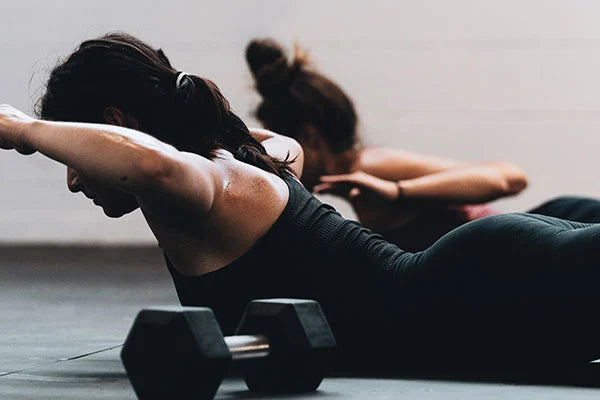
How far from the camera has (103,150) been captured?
181 cm

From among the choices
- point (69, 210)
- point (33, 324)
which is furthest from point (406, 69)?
point (33, 324)

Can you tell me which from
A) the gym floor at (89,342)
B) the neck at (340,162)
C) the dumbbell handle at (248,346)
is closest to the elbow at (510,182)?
the neck at (340,162)

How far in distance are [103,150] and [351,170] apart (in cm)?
232

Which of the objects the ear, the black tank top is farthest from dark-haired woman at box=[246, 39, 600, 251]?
the ear

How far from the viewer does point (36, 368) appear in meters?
2.41

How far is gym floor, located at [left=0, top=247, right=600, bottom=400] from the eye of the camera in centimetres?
204

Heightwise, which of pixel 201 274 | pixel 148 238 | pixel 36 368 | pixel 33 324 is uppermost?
pixel 201 274

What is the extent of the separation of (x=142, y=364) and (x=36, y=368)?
711 millimetres

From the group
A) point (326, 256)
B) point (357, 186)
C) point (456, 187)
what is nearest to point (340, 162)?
point (357, 186)

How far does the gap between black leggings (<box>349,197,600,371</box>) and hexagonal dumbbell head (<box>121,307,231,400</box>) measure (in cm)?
50

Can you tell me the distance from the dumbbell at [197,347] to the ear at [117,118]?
44 centimetres

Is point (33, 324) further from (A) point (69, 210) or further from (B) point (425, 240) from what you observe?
(A) point (69, 210)

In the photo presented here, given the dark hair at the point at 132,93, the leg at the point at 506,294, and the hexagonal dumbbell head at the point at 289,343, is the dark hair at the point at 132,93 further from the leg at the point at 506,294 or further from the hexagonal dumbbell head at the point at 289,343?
the leg at the point at 506,294

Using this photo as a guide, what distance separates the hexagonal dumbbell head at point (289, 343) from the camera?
1.94 meters
